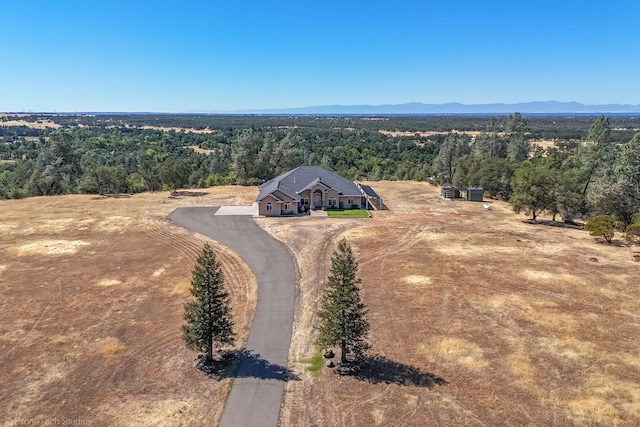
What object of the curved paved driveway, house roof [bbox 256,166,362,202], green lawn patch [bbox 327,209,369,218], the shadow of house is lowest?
the shadow of house

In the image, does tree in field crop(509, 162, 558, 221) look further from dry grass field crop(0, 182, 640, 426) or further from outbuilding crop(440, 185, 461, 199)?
outbuilding crop(440, 185, 461, 199)

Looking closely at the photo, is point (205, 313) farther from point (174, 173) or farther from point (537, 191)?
point (174, 173)

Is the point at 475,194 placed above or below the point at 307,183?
below

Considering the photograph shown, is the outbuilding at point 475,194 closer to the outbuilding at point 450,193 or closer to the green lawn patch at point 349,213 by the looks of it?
the outbuilding at point 450,193

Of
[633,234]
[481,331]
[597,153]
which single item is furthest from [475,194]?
[481,331]

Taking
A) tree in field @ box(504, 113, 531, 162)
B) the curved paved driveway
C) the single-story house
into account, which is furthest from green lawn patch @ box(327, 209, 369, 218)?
tree in field @ box(504, 113, 531, 162)

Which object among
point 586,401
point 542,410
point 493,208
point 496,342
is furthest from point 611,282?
point 493,208
